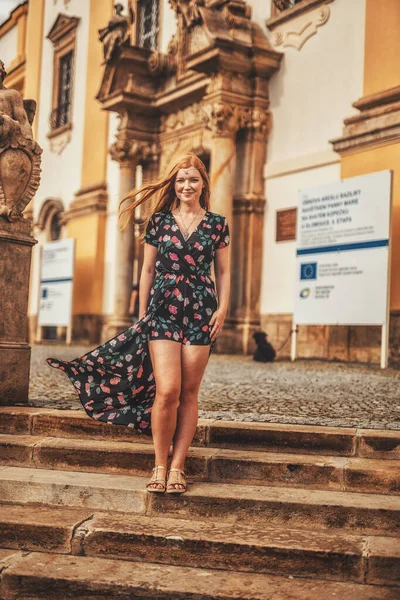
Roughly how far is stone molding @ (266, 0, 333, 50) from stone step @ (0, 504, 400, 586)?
10762 millimetres

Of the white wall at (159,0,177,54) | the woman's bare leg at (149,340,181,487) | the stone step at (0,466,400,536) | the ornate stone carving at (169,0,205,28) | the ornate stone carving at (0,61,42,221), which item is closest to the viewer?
the stone step at (0,466,400,536)

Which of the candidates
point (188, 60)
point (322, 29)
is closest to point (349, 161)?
point (322, 29)


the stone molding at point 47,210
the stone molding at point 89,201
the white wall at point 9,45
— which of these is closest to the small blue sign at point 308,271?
the stone molding at point 89,201

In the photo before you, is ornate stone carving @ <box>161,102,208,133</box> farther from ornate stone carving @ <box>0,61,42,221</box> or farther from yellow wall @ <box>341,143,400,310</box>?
ornate stone carving @ <box>0,61,42,221</box>

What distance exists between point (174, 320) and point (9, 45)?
2632 centimetres

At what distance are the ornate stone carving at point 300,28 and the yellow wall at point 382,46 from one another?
1.17 metres

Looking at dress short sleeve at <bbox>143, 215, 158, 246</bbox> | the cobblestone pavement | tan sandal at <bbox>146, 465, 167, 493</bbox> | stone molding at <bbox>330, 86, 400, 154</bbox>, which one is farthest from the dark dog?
tan sandal at <bbox>146, 465, 167, 493</bbox>

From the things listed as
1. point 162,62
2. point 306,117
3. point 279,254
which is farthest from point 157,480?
point 162,62

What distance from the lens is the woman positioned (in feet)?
14.5

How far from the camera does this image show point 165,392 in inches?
172

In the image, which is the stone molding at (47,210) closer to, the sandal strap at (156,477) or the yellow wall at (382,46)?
the yellow wall at (382,46)

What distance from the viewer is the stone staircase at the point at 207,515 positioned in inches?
145

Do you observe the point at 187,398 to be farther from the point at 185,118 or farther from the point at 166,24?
the point at 166,24

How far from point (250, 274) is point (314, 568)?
1082 centimetres
